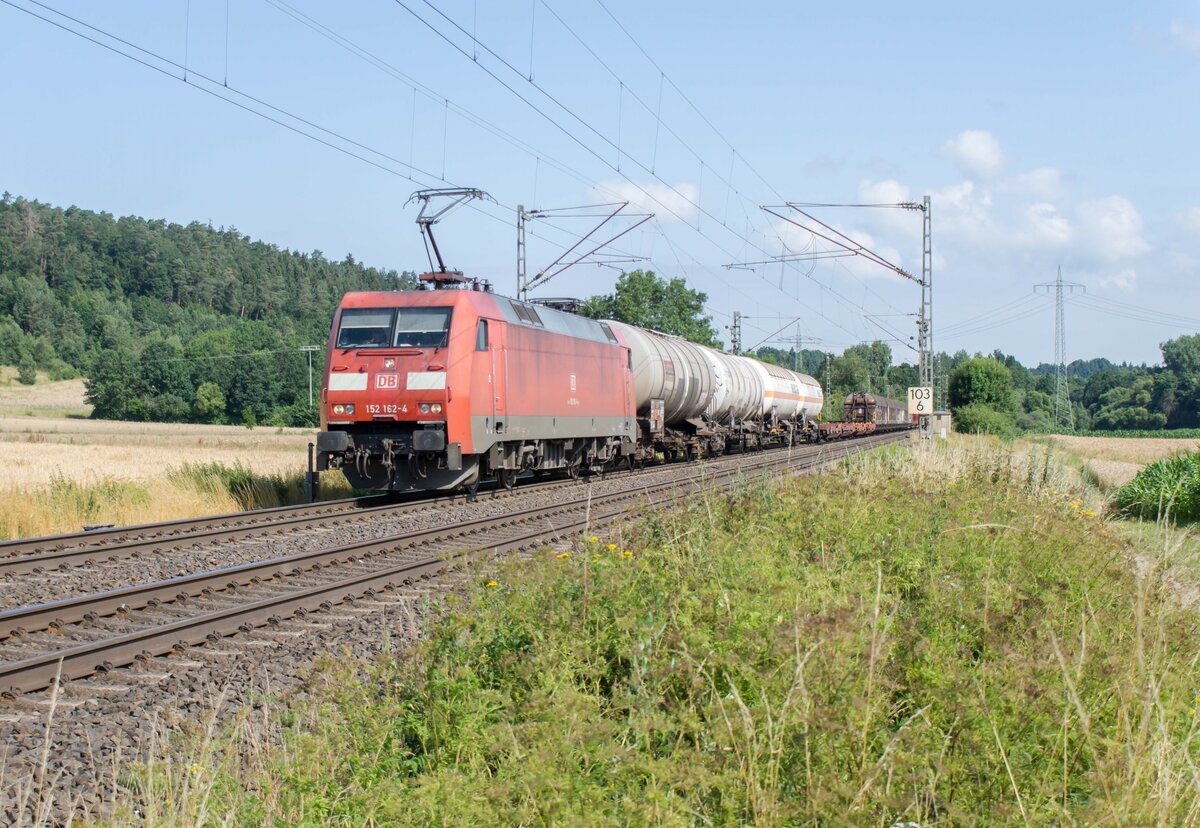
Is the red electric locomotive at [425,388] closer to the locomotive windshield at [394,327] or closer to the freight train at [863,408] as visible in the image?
the locomotive windshield at [394,327]

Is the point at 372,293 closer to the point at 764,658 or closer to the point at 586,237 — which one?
the point at 586,237

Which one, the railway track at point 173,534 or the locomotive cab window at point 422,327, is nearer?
the railway track at point 173,534

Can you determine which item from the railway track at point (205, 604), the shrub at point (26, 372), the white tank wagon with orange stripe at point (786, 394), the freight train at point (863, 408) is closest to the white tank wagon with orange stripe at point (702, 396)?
the white tank wagon with orange stripe at point (786, 394)

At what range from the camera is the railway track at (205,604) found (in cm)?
667

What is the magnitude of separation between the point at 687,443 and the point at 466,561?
24.5 meters

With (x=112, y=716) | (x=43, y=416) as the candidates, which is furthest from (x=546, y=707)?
(x=43, y=416)

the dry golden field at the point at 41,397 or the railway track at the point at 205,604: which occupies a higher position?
the dry golden field at the point at 41,397

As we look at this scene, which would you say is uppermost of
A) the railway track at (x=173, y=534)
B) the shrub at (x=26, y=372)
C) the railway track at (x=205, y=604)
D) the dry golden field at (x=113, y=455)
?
the shrub at (x=26, y=372)

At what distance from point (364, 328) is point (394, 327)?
593 millimetres

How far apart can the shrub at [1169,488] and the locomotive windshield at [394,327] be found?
12.6 meters

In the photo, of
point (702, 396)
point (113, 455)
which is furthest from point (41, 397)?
point (702, 396)

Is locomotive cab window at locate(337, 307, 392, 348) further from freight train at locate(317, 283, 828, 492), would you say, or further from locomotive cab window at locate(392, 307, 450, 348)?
locomotive cab window at locate(392, 307, 450, 348)

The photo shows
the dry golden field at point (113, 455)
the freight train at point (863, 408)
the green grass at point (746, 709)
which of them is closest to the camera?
the green grass at point (746, 709)

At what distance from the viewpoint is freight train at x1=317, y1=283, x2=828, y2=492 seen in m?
16.3
